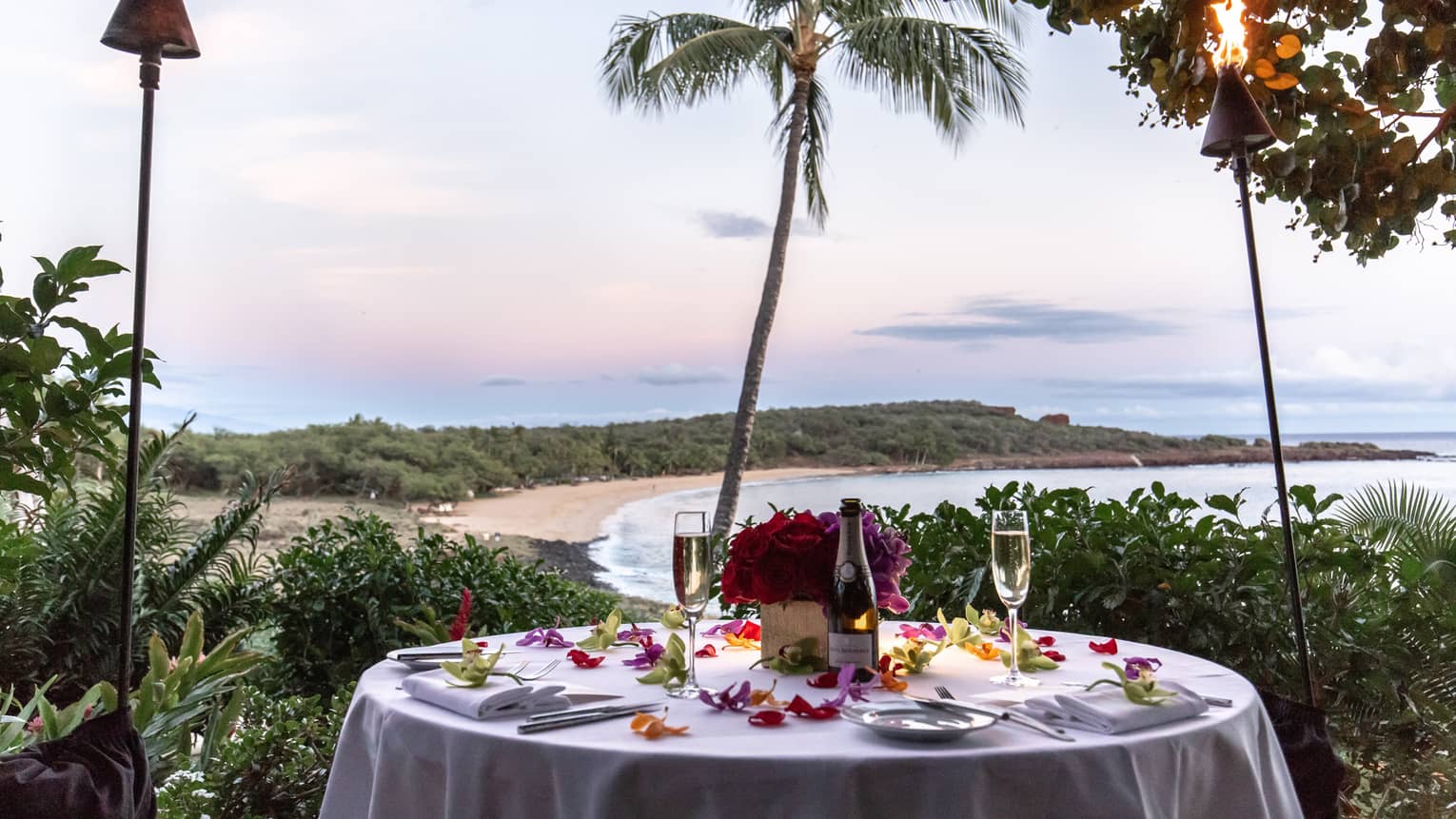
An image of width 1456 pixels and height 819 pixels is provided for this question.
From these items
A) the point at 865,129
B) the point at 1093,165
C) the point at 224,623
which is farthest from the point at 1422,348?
the point at 224,623

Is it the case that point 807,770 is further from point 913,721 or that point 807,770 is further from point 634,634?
point 634,634

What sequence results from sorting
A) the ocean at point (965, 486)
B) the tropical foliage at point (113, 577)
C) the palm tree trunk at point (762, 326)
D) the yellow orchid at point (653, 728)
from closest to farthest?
the yellow orchid at point (653, 728) → the ocean at point (965, 486) → the tropical foliage at point (113, 577) → the palm tree trunk at point (762, 326)

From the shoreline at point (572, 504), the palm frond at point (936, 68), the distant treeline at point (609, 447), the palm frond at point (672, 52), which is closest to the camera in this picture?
the palm frond at point (936, 68)

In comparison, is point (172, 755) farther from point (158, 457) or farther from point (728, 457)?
point (728, 457)

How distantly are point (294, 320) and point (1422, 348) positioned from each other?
891 centimetres

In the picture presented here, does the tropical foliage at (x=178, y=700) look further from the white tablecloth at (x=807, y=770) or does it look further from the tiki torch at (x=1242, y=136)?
the tiki torch at (x=1242, y=136)

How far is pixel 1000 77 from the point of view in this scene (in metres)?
8.54

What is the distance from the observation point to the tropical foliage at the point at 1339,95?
8.64ft

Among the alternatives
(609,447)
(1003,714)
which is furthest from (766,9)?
(1003,714)

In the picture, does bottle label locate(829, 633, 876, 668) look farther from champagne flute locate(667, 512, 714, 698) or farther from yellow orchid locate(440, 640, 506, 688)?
yellow orchid locate(440, 640, 506, 688)

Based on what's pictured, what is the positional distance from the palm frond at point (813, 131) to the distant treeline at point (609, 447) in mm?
2231

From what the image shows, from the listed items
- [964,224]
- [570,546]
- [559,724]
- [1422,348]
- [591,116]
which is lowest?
[570,546]

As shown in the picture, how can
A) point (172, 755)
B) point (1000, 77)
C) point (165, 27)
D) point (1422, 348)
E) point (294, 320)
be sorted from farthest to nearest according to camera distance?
1. point (294, 320)
2. point (1000, 77)
3. point (1422, 348)
4. point (172, 755)
5. point (165, 27)

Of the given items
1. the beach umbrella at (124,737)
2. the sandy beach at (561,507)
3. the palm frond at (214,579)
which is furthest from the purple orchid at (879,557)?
the sandy beach at (561,507)
